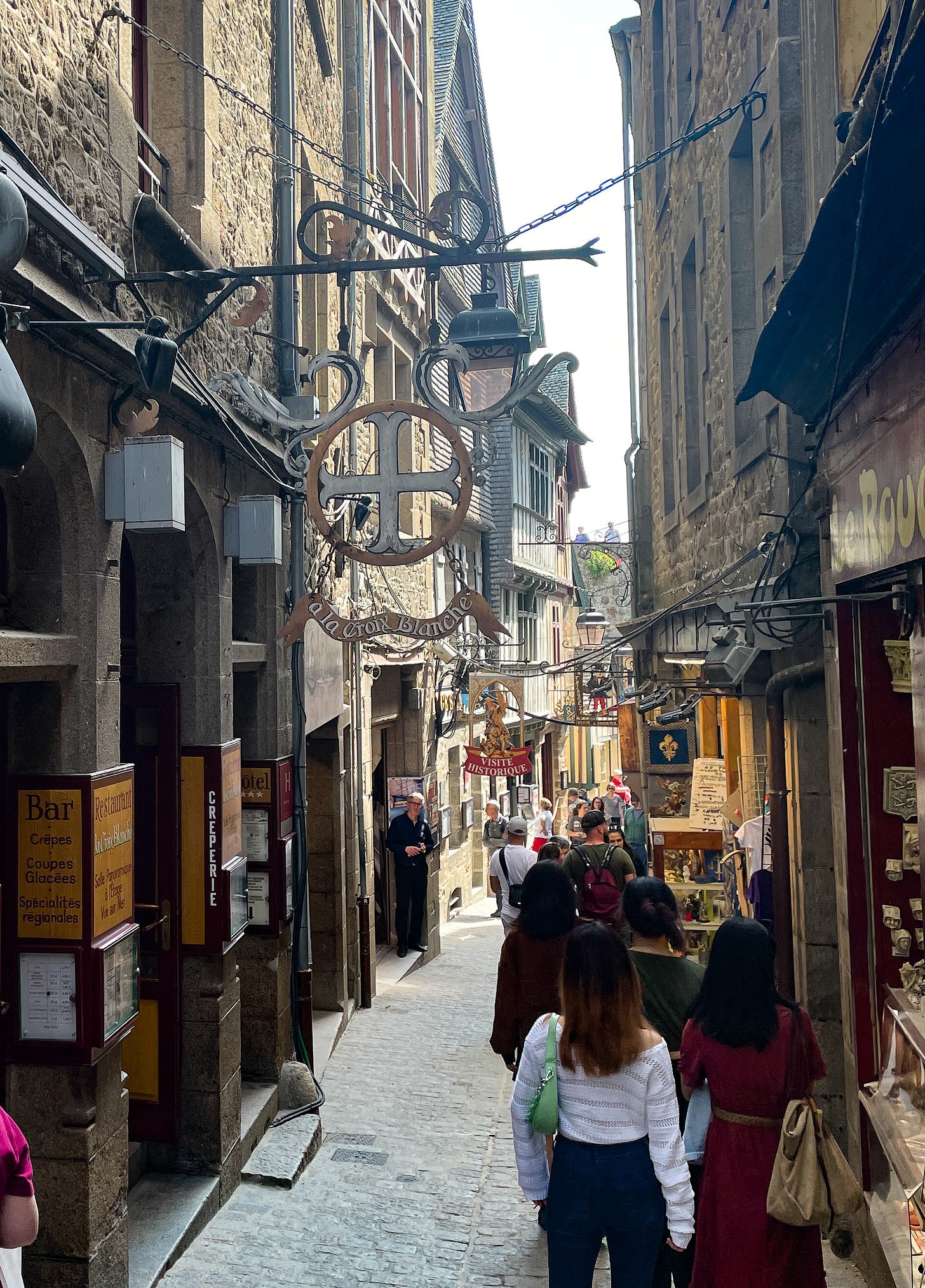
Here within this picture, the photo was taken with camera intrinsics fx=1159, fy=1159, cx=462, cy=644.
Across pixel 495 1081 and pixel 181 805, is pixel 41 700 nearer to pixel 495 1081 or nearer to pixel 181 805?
pixel 181 805

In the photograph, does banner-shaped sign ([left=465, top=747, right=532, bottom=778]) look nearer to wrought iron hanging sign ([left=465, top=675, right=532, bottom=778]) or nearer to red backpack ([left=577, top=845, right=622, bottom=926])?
wrought iron hanging sign ([left=465, top=675, right=532, bottom=778])

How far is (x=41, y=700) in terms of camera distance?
15.7ft

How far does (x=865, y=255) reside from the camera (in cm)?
400

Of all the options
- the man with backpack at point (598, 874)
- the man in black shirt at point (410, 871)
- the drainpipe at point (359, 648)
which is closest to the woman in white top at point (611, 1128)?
the man with backpack at point (598, 874)

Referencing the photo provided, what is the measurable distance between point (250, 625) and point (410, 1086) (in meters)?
3.51

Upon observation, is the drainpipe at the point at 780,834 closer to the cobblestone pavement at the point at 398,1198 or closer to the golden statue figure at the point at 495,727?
the cobblestone pavement at the point at 398,1198

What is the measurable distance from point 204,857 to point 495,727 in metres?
10.1

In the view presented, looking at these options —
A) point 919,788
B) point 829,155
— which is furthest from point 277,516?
point 919,788

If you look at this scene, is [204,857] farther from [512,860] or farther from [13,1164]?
[13,1164]

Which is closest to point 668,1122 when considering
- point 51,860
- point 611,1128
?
point 611,1128

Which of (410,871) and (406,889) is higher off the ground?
(410,871)

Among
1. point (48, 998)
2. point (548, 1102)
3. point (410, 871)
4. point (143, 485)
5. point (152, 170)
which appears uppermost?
point (152, 170)

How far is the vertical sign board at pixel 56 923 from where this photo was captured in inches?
183

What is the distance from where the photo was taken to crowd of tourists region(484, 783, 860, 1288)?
3562 millimetres
